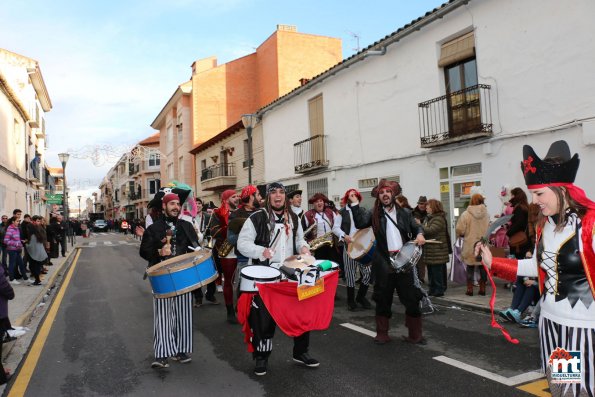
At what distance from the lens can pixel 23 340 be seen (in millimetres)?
6270

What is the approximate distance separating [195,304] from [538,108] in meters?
7.81

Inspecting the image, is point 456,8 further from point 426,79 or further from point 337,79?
point 337,79

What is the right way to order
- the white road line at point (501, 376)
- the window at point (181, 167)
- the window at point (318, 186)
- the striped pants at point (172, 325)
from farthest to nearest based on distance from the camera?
1. the window at point (181, 167)
2. the window at point (318, 186)
3. the striped pants at point (172, 325)
4. the white road line at point (501, 376)

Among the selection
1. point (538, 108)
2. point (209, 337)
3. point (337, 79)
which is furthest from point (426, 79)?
point (209, 337)

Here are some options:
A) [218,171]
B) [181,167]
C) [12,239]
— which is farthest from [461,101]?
[181,167]

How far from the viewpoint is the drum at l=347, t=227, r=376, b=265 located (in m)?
6.13

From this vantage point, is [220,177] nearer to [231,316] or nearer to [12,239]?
[12,239]

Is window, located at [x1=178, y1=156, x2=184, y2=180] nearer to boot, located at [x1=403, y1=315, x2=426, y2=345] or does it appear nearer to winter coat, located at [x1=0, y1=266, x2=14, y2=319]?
winter coat, located at [x1=0, y1=266, x2=14, y2=319]

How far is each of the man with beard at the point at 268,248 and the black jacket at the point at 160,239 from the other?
0.66m

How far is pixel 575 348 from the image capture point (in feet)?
8.09

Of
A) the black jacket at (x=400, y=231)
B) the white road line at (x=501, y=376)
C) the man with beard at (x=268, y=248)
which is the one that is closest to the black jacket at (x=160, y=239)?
the man with beard at (x=268, y=248)

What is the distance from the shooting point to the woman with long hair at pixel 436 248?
26.2 feet

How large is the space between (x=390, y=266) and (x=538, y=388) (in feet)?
6.18

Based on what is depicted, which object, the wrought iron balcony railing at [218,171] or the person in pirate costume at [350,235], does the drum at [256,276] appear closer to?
the person in pirate costume at [350,235]
